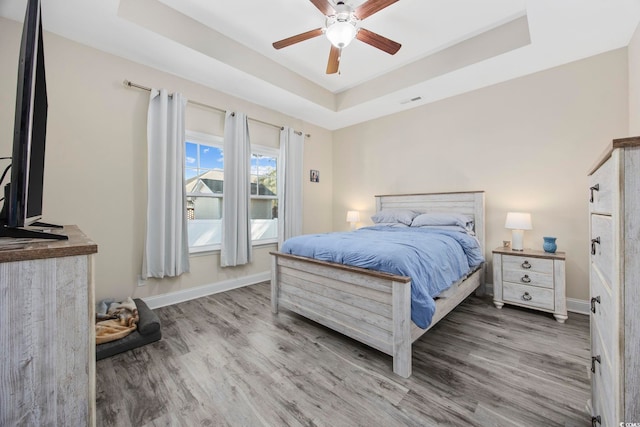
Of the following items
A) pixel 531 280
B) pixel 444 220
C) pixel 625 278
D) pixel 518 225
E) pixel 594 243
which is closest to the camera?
pixel 625 278

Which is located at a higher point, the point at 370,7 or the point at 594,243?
the point at 370,7

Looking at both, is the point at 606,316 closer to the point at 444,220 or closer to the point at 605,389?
the point at 605,389

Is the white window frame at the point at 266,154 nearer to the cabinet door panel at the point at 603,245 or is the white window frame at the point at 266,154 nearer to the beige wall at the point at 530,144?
the beige wall at the point at 530,144

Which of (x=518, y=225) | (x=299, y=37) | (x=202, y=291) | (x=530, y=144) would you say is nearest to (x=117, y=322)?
(x=202, y=291)

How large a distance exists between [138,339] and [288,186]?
105 inches

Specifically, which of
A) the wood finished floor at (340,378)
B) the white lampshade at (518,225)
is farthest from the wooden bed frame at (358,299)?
the white lampshade at (518,225)

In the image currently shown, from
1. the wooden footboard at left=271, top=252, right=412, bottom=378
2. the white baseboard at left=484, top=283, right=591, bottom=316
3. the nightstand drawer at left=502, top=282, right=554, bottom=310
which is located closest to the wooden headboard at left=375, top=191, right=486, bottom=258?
the nightstand drawer at left=502, top=282, right=554, bottom=310

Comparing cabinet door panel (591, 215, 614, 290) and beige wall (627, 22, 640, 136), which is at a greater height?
beige wall (627, 22, 640, 136)

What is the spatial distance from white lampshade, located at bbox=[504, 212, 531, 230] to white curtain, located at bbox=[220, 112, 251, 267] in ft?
10.5

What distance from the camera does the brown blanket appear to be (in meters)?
1.98

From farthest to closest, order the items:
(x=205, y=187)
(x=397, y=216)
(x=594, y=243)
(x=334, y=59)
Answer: (x=397, y=216) → (x=205, y=187) → (x=334, y=59) → (x=594, y=243)

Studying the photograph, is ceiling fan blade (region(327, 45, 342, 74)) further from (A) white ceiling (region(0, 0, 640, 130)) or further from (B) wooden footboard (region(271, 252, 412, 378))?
(B) wooden footboard (region(271, 252, 412, 378))

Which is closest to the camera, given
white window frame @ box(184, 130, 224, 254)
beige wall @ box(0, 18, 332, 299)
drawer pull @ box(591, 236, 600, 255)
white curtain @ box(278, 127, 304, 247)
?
drawer pull @ box(591, 236, 600, 255)

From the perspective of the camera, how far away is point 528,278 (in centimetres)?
262
